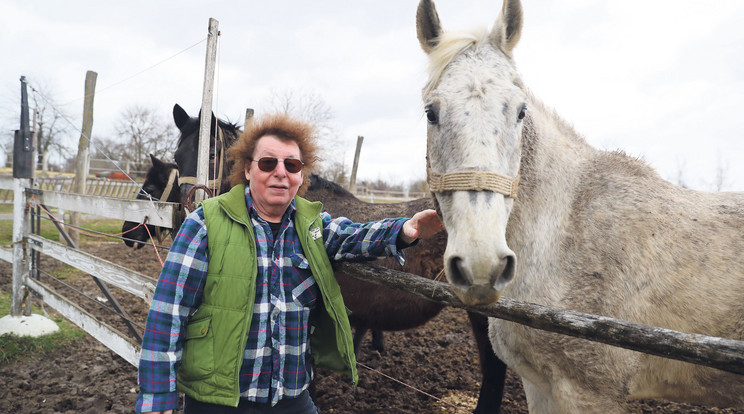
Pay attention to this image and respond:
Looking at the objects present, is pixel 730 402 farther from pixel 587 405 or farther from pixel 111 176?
pixel 111 176

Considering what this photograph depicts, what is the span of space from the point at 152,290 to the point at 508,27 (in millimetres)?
2903

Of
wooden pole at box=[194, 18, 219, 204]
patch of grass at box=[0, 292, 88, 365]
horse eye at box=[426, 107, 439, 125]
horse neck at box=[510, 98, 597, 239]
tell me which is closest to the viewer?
horse eye at box=[426, 107, 439, 125]

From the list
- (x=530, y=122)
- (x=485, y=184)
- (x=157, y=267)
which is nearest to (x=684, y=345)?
(x=485, y=184)

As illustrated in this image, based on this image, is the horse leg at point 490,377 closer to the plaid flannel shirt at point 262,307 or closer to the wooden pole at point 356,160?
the plaid flannel shirt at point 262,307

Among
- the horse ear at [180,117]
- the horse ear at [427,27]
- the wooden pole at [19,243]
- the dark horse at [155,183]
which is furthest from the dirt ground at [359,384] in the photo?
the horse ear at [180,117]

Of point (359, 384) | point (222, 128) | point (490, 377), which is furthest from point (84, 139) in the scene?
point (490, 377)

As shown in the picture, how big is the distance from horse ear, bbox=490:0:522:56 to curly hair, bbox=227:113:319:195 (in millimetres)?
1108

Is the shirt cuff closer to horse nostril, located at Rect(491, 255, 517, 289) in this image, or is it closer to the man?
the man

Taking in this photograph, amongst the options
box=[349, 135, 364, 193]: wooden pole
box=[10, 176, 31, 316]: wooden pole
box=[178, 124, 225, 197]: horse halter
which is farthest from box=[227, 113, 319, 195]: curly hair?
box=[349, 135, 364, 193]: wooden pole

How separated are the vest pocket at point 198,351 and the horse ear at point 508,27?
1.94 metres

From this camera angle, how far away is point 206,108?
9.78ft

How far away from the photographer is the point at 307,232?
6.32 feet

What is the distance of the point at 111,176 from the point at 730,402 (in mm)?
Answer: 33529

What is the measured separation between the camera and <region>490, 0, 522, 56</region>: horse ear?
77.7 inches
